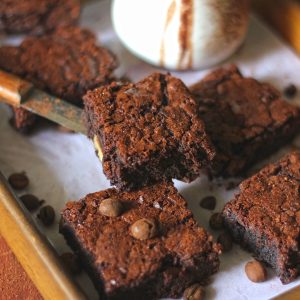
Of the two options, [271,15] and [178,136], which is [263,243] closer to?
[178,136]

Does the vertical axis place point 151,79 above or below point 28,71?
above

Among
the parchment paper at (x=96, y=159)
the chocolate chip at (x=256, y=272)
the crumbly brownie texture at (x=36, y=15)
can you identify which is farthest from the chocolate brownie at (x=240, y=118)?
the crumbly brownie texture at (x=36, y=15)

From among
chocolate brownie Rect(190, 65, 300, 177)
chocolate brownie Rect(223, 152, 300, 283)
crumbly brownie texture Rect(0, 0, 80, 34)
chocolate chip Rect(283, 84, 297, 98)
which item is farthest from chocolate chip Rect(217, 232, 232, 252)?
crumbly brownie texture Rect(0, 0, 80, 34)

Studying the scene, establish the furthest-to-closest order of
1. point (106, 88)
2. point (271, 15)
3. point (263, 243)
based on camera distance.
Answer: point (271, 15) < point (106, 88) < point (263, 243)

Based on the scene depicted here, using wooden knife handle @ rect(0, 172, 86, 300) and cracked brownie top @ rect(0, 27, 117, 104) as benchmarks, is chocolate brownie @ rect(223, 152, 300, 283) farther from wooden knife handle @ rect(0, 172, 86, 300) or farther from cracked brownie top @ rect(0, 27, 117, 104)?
cracked brownie top @ rect(0, 27, 117, 104)

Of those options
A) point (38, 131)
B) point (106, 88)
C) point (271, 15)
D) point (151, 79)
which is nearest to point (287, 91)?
point (271, 15)

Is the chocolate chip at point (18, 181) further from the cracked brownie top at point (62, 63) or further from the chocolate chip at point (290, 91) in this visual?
the chocolate chip at point (290, 91)
